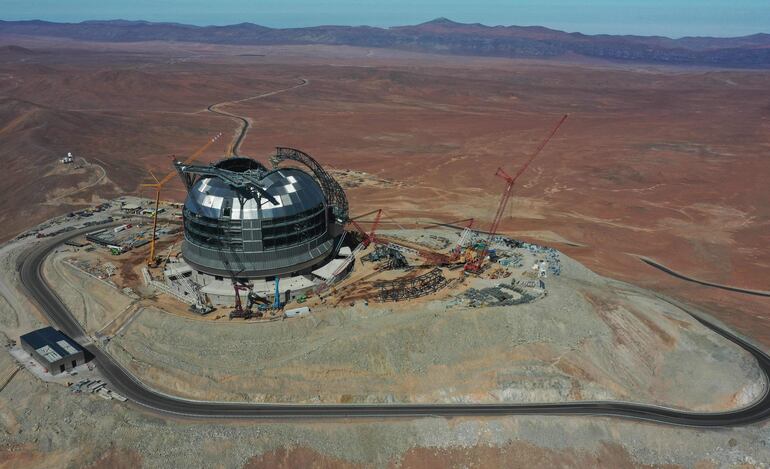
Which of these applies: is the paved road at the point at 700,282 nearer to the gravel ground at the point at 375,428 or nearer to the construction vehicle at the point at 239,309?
the gravel ground at the point at 375,428

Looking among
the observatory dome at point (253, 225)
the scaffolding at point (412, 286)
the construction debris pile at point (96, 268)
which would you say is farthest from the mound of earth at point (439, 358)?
the construction debris pile at point (96, 268)

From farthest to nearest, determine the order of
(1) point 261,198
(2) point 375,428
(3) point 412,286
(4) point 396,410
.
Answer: (3) point 412,286 → (1) point 261,198 → (4) point 396,410 → (2) point 375,428

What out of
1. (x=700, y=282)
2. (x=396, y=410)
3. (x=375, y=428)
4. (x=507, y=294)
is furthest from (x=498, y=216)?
(x=375, y=428)

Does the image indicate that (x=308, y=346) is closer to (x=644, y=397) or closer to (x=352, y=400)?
(x=352, y=400)

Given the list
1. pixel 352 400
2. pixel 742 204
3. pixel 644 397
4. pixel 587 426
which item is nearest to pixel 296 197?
pixel 352 400

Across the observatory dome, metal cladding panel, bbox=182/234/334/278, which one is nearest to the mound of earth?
metal cladding panel, bbox=182/234/334/278

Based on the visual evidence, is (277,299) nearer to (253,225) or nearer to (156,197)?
(253,225)

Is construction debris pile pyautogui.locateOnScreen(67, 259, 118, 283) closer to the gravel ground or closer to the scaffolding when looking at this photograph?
the gravel ground

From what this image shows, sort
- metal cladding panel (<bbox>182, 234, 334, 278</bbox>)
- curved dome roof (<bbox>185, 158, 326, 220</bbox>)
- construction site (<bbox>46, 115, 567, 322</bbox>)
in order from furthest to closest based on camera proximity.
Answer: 1. metal cladding panel (<bbox>182, 234, 334, 278</bbox>)
2. construction site (<bbox>46, 115, 567, 322</bbox>)
3. curved dome roof (<bbox>185, 158, 326, 220</bbox>)

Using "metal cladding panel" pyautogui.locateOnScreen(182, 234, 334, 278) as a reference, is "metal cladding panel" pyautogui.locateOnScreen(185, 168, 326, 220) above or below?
above
